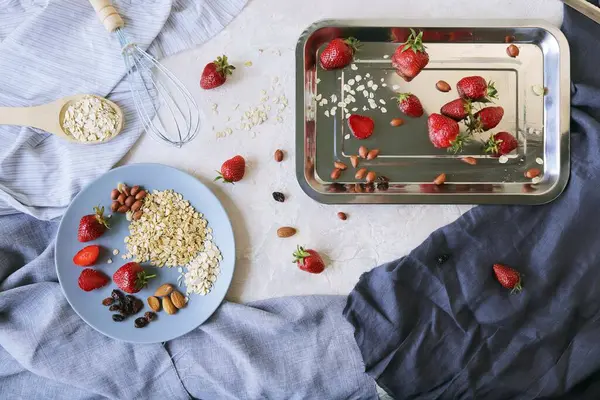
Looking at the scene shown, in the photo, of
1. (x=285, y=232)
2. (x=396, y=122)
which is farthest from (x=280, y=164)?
(x=396, y=122)

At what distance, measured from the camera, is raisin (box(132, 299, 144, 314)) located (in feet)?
3.67

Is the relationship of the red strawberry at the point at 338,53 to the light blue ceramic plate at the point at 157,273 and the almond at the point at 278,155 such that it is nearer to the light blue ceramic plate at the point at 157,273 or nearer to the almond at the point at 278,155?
the almond at the point at 278,155

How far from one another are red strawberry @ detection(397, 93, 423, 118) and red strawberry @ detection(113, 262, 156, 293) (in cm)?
57

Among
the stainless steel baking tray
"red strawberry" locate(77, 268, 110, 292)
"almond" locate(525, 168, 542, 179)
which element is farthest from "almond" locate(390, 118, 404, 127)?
"red strawberry" locate(77, 268, 110, 292)

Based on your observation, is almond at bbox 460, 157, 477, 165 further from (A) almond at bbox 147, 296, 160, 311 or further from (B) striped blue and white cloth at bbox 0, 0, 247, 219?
(A) almond at bbox 147, 296, 160, 311

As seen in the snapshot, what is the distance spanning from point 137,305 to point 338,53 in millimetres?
612

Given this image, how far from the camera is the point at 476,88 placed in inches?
42.7

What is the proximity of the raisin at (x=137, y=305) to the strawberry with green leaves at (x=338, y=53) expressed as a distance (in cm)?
57

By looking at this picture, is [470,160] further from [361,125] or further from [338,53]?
[338,53]

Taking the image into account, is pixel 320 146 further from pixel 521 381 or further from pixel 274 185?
pixel 521 381

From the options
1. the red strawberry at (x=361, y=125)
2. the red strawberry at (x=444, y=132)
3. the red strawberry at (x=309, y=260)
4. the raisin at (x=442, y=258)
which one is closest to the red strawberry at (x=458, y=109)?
the red strawberry at (x=444, y=132)

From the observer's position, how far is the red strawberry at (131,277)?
109 centimetres

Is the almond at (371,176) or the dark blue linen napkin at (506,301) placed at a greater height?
the almond at (371,176)

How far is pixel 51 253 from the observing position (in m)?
1.15
